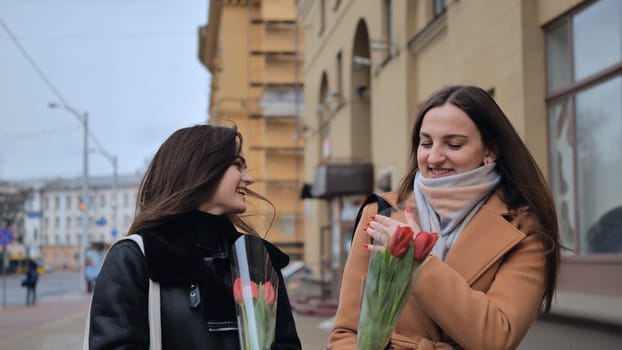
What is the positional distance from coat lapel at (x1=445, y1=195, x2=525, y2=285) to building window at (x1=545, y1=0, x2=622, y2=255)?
6258 millimetres

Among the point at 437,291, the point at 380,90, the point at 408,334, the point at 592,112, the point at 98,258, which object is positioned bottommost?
the point at 98,258

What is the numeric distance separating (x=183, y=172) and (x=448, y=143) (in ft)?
3.02

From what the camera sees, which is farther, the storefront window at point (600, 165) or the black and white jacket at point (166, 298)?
the storefront window at point (600, 165)

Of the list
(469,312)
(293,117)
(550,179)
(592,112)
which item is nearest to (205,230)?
(469,312)

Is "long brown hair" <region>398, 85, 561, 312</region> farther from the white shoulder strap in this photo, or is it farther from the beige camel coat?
the white shoulder strap

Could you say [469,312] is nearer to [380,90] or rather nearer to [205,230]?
[205,230]

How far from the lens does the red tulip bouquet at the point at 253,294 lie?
231 cm

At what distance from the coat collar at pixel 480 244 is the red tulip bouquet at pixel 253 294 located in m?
0.46

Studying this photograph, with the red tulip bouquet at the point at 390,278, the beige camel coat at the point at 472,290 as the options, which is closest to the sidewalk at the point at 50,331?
the beige camel coat at the point at 472,290

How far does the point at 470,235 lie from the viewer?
250 centimetres

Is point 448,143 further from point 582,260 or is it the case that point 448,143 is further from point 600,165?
point 600,165

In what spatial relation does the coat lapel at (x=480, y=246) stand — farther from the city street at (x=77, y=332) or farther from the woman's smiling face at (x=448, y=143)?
the city street at (x=77, y=332)

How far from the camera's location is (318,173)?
21.6m

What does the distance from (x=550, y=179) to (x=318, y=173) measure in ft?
39.5
